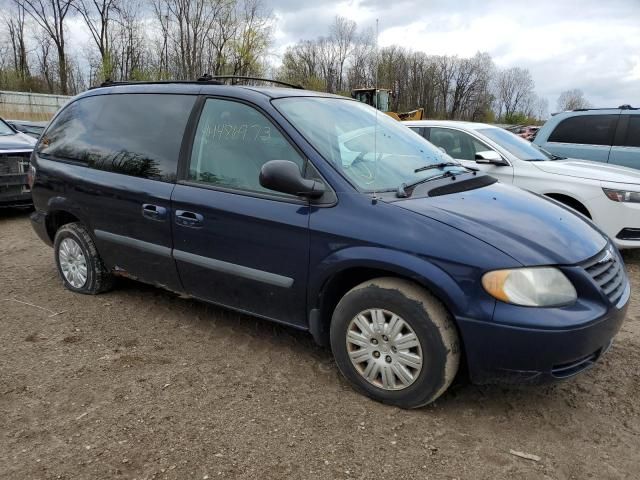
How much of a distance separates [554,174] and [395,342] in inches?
162

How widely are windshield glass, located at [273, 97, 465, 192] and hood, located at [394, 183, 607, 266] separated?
35 cm

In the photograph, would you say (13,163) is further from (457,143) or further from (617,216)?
(617,216)

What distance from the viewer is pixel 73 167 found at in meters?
4.21

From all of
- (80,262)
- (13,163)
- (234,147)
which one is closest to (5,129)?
(13,163)

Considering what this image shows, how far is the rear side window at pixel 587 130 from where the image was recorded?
7.87 meters

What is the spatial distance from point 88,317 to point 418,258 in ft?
9.19

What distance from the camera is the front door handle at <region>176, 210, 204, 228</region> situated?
3359 mm

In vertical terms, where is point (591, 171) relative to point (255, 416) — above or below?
above

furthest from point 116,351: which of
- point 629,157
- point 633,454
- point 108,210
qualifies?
point 629,157

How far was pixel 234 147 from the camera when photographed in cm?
334

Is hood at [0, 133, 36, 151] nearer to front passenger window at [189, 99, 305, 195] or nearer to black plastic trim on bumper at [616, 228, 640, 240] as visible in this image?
front passenger window at [189, 99, 305, 195]

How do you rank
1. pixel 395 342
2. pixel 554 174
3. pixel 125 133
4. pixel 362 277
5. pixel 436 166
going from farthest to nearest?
pixel 554 174 → pixel 125 133 → pixel 436 166 → pixel 362 277 → pixel 395 342

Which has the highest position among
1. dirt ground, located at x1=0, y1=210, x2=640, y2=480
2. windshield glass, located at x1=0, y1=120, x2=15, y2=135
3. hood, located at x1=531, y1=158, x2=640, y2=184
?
hood, located at x1=531, y1=158, x2=640, y2=184

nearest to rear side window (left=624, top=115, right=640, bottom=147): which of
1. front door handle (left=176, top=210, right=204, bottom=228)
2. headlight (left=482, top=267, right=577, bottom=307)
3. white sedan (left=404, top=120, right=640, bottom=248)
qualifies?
white sedan (left=404, top=120, right=640, bottom=248)
